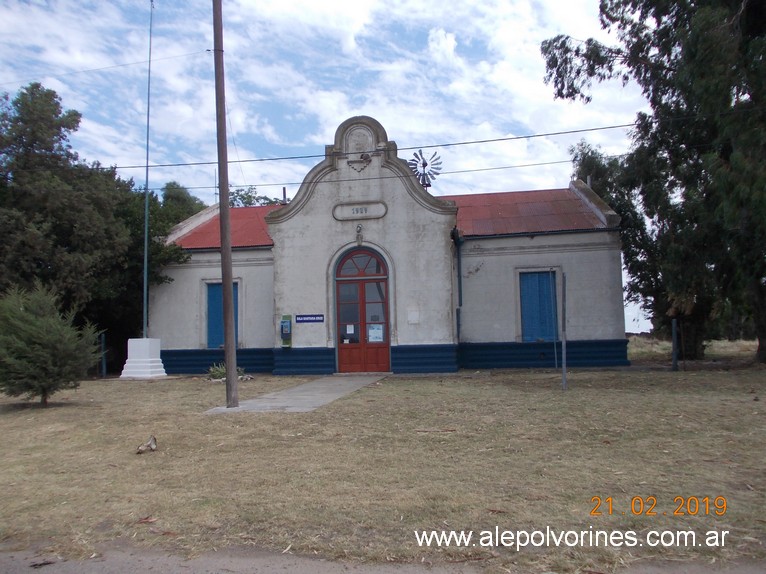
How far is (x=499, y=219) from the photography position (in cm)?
2398

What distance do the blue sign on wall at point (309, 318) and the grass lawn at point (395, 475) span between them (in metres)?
8.00

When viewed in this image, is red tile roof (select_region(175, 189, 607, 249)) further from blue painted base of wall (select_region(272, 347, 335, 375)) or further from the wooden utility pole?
the wooden utility pole

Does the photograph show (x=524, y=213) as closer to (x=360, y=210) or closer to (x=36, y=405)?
(x=360, y=210)

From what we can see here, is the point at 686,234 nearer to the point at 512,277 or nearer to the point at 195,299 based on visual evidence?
the point at 512,277

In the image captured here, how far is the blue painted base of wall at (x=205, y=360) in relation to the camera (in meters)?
22.9

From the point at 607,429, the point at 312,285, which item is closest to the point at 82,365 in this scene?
the point at 312,285

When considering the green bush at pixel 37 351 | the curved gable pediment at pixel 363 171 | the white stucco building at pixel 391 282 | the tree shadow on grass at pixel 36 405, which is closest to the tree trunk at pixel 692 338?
the white stucco building at pixel 391 282

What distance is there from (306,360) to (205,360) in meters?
4.96

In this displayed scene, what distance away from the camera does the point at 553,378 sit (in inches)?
681

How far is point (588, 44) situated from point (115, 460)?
18.2 meters

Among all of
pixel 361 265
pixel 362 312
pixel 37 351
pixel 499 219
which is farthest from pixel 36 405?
pixel 499 219

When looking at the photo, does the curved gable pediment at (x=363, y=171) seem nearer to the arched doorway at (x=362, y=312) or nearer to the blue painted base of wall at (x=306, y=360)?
the arched doorway at (x=362, y=312)

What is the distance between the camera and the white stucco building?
786 inches
